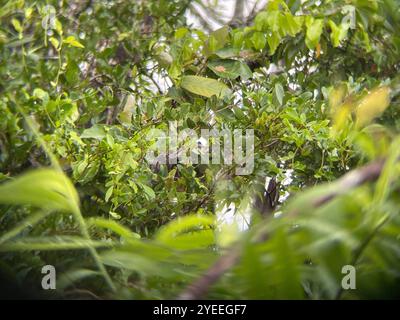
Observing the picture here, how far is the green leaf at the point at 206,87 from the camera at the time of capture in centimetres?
140

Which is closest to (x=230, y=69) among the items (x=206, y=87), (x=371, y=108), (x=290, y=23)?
(x=206, y=87)

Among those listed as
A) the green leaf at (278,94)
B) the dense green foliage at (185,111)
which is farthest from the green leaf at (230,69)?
the green leaf at (278,94)

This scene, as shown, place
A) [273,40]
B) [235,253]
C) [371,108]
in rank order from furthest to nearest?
[273,40] < [371,108] < [235,253]

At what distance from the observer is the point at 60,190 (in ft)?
1.37

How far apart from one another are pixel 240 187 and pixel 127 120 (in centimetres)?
35

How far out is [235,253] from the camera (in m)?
0.37

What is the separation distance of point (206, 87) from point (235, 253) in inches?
41.8

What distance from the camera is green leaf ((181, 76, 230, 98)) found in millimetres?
1403

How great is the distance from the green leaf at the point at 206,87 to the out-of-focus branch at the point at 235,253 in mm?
1014

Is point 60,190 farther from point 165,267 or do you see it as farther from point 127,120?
point 127,120

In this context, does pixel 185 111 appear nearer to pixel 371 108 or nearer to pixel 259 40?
pixel 259 40

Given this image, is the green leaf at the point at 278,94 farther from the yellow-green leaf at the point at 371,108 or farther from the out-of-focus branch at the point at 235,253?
the out-of-focus branch at the point at 235,253
